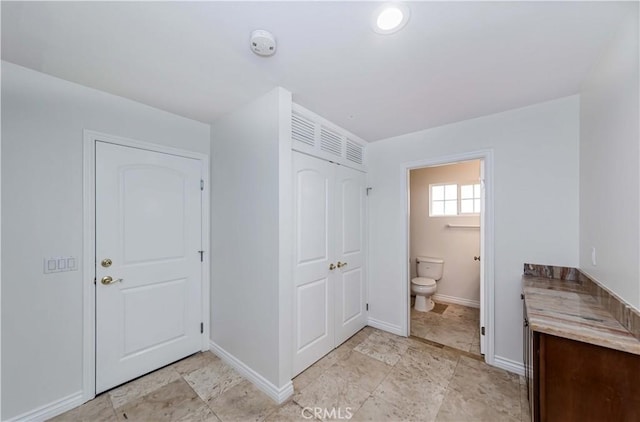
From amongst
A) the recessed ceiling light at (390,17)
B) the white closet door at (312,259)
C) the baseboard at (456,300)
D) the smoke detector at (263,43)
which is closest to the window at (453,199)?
the baseboard at (456,300)

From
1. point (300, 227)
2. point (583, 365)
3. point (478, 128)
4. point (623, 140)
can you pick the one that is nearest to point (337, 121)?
point (300, 227)

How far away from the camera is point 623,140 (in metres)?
1.21

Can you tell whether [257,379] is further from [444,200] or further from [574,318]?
[444,200]

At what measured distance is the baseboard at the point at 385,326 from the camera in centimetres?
278

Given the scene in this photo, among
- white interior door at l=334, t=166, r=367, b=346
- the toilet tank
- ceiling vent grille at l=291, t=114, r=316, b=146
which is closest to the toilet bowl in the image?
the toilet tank

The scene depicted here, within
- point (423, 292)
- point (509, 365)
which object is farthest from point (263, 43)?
point (423, 292)

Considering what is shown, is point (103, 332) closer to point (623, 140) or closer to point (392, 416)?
point (392, 416)

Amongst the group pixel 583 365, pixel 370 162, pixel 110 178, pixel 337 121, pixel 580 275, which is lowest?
pixel 583 365

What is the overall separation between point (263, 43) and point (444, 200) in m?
3.43

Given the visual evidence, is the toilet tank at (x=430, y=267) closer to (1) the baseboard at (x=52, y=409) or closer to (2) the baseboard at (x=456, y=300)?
(2) the baseboard at (x=456, y=300)

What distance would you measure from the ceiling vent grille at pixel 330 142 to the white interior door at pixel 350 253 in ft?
0.64

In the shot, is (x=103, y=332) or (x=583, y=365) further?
(x=103, y=332)

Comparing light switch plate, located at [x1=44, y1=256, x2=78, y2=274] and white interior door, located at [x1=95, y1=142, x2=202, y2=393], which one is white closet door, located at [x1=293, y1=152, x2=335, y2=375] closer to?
white interior door, located at [x1=95, y1=142, x2=202, y2=393]

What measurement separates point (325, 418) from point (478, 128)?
2.71 metres
